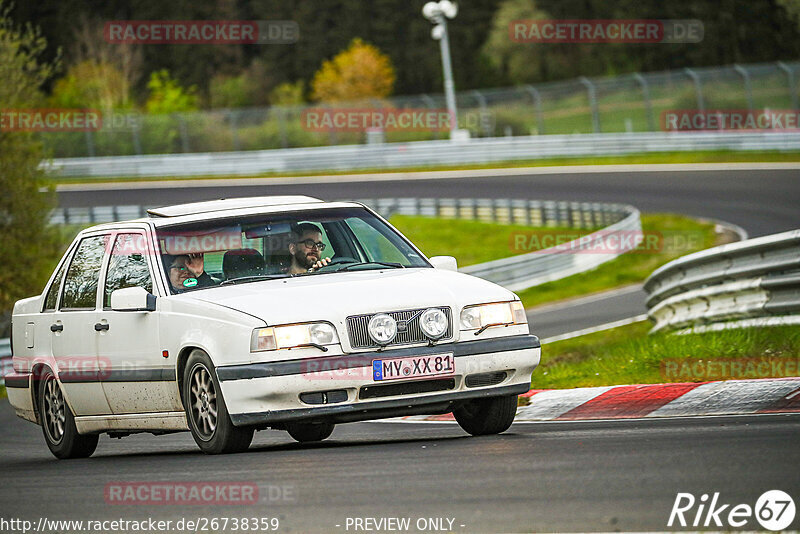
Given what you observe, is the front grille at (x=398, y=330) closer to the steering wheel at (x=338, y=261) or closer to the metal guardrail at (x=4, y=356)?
the steering wheel at (x=338, y=261)

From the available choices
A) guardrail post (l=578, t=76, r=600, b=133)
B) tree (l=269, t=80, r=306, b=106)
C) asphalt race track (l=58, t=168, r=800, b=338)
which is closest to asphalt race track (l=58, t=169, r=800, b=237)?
asphalt race track (l=58, t=168, r=800, b=338)

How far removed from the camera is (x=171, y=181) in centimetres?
5044

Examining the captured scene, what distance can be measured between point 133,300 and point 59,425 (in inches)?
62.5

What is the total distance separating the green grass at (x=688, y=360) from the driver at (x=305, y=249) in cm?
286

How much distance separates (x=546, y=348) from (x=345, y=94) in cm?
6329

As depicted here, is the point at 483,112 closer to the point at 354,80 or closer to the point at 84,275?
the point at 354,80

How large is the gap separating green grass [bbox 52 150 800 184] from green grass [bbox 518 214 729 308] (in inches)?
389

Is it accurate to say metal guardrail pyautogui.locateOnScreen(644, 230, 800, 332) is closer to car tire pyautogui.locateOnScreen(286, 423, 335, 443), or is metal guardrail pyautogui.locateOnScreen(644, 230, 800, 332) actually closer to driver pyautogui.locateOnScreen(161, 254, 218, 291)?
car tire pyautogui.locateOnScreen(286, 423, 335, 443)

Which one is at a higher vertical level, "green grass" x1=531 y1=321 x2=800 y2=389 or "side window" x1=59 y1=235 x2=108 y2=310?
"side window" x1=59 y1=235 x2=108 y2=310

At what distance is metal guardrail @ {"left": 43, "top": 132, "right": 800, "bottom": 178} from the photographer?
146ft

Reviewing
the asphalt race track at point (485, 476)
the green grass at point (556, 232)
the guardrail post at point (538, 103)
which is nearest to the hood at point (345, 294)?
the asphalt race track at point (485, 476)

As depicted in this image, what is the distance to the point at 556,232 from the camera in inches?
1328

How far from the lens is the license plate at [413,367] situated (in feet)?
24.8

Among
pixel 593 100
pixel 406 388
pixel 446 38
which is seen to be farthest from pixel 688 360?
pixel 446 38
